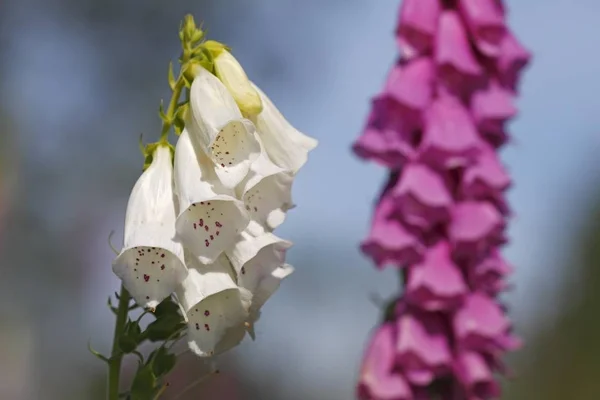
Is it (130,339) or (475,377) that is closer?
(475,377)

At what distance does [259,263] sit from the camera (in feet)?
4.36

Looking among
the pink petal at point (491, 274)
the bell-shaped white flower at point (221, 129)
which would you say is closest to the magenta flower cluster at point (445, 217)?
the pink petal at point (491, 274)

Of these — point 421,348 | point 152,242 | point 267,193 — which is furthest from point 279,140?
point 421,348

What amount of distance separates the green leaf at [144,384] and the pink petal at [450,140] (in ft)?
1.91

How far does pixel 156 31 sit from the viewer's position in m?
7.86

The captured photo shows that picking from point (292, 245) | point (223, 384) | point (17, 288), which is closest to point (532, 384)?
point (17, 288)

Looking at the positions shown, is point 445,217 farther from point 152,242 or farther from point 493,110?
point 152,242

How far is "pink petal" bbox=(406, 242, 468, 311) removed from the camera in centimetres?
78

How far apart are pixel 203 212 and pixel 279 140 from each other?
18 cm

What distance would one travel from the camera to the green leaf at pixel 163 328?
1.30m

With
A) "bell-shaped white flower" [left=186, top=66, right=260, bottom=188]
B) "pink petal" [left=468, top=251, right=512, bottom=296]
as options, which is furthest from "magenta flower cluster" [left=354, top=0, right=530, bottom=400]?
"bell-shaped white flower" [left=186, top=66, right=260, bottom=188]

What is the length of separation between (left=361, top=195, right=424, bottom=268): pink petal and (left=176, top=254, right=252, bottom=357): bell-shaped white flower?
512mm

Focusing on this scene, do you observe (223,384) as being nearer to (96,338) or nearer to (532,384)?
(96,338)

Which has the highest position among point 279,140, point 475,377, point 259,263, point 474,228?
point 279,140
